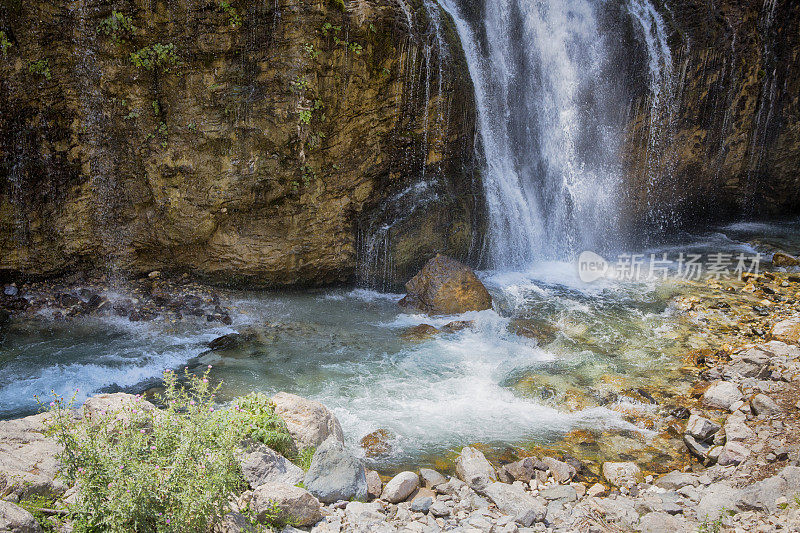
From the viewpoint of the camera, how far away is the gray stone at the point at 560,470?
540 cm

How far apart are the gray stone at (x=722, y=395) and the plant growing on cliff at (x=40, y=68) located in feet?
Result: 35.4

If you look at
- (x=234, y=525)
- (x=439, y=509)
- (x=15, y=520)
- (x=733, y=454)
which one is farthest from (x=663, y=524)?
(x=15, y=520)

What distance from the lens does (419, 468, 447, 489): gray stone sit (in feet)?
17.0

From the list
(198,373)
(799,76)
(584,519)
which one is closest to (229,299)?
(198,373)

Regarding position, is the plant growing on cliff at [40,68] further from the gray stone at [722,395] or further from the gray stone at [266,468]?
the gray stone at [722,395]

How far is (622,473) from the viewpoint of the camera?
218 inches

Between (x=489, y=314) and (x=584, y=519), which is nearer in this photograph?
(x=584, y=519)

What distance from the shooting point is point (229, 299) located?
991 centimetres

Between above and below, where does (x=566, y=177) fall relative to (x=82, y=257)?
above

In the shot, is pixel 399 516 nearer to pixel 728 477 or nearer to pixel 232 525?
pixel 232 525

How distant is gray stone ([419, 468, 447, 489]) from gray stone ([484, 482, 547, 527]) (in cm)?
47

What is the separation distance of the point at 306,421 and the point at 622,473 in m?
3.31

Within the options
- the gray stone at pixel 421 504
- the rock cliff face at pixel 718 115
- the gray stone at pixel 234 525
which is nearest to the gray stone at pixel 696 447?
the gray stone at pixel 421 504

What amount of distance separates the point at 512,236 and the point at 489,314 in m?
3.00
